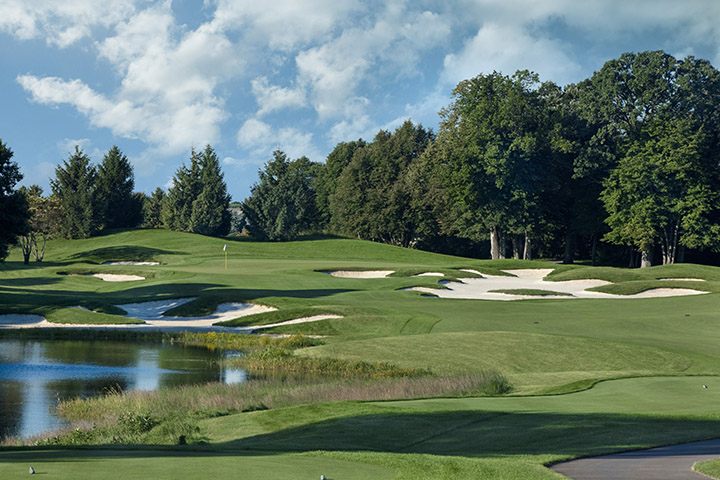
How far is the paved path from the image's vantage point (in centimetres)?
856

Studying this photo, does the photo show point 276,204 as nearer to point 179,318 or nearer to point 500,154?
point 500,154

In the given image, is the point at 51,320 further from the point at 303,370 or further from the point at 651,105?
the point at 651,105

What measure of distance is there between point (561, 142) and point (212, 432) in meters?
59.8

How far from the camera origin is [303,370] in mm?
24125

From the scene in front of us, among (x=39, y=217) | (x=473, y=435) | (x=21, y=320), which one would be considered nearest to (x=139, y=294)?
(x=21, y=320)

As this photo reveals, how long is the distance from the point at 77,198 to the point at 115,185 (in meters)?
7.31

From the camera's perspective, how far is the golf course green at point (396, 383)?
9.04 metres

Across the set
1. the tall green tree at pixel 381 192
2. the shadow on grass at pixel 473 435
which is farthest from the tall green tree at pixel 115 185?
the shadow on grass at pixel 473 435

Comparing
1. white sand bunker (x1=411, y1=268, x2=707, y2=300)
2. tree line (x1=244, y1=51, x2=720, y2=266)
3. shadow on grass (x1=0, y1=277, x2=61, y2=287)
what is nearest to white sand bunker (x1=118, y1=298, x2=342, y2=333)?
shadow on grass (x1=0, y1=277, x2=61, y2=287)

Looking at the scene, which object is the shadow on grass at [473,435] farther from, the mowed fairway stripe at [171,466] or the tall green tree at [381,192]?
the tall green tree at [381,192]

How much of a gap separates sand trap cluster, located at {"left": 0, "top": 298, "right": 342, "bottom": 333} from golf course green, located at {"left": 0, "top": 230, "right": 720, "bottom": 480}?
519 millimetres

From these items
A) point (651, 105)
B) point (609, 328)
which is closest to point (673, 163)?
point (651, 105)

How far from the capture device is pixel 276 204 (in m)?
89.0

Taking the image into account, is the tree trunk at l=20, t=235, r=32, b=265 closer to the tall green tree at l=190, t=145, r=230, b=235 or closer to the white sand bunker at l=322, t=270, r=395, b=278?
the tall green tree at l=190, t=145, r=230, b=235
